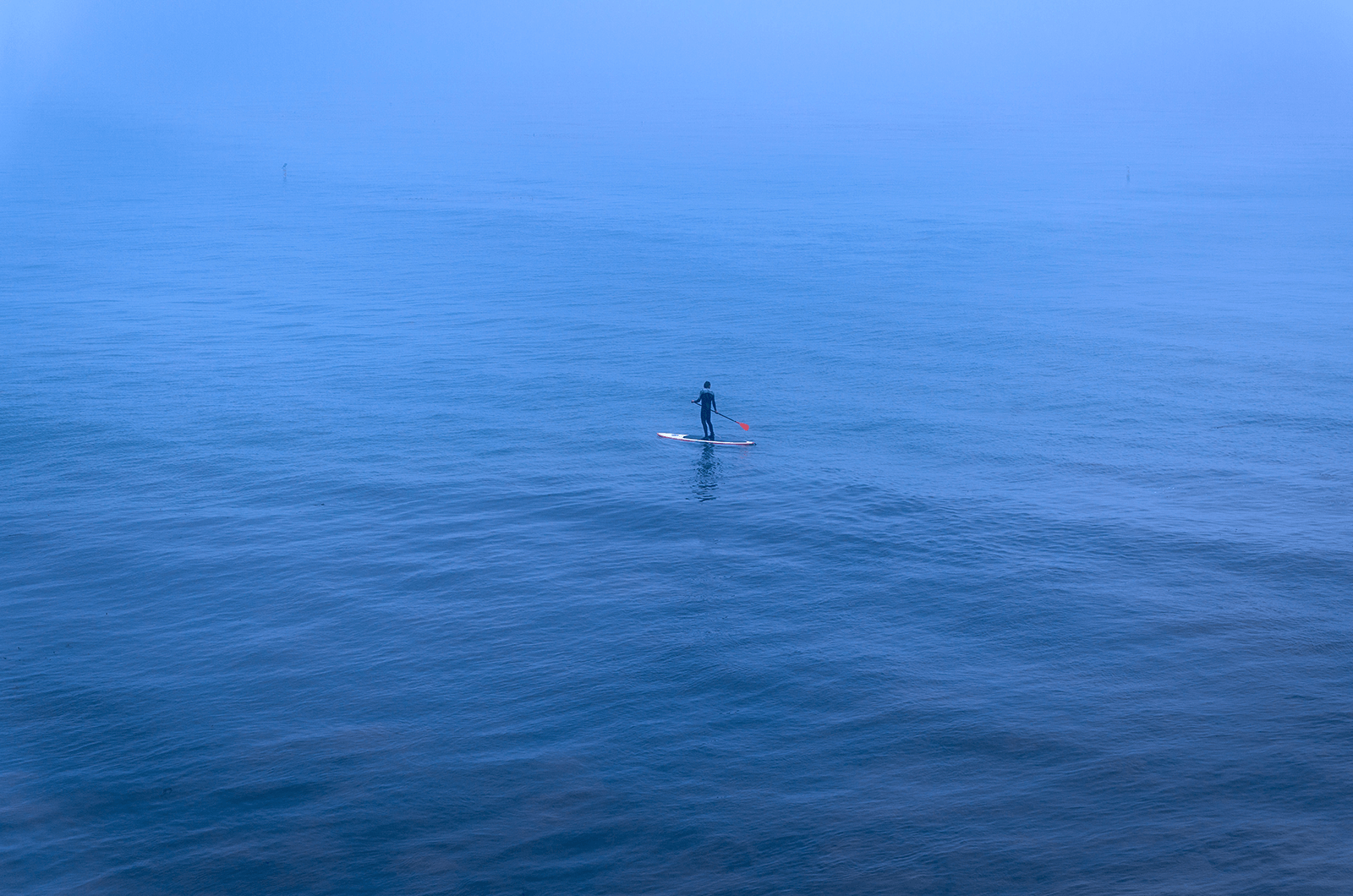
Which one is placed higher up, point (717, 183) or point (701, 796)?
point (717, 183)

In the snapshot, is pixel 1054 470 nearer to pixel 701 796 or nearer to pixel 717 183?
pixel 701 796

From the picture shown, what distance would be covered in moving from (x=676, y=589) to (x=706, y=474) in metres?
10.9

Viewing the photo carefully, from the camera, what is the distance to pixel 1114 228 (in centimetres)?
10912

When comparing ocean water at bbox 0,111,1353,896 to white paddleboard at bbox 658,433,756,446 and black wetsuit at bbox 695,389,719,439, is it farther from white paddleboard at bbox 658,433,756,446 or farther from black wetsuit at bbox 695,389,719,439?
black wetsuit at bbox 695,389,719,439

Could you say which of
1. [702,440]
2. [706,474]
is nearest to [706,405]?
[702,440]

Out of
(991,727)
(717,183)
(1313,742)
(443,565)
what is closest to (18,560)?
(443,565)

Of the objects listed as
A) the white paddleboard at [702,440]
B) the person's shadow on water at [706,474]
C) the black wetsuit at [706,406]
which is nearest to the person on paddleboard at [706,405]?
the black wetsuit at [706,406]

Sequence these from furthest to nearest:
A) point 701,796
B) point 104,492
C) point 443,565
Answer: point 104,492 < point 443,565 < point 701,796

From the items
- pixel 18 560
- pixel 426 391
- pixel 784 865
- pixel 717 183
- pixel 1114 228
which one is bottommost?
pixel 784 865

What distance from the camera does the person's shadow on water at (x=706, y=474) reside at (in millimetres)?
43250

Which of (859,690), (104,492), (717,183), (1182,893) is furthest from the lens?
(717,183)

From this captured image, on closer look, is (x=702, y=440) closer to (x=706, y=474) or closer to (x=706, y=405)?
(x=706, y=405)

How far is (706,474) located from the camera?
45344mm

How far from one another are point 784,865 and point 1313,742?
12.1 m
